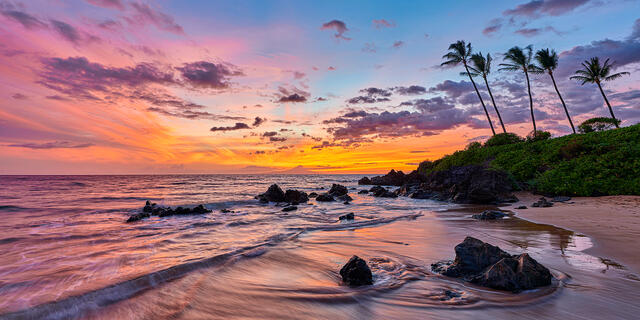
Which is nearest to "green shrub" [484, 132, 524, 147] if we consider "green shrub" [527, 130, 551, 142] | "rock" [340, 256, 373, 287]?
"green shrub" [527, 130, 551, 142]

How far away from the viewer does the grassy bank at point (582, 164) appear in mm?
14156

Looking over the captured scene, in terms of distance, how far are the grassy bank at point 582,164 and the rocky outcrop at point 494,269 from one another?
48.2ft

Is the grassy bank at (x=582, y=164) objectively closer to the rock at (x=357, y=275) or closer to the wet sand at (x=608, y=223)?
the wet sand at (x=608, y=223)

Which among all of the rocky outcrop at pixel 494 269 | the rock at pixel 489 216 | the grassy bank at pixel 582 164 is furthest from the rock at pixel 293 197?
the rocky outcrop at pixel 494 269

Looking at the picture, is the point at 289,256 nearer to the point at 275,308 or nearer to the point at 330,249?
the point at 330,249

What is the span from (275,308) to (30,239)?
412 inches

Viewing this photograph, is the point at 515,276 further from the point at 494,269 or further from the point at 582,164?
the point at 582,164

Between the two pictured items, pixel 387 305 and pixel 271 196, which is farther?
pixel 271 196

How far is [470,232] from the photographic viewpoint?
27.2 feet

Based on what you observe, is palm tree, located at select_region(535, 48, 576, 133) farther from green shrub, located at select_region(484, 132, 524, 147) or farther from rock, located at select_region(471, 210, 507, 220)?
rock, located at select_region(471, 210, 507, 220)

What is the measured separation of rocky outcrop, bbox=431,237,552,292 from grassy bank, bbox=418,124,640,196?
1468 centimetres

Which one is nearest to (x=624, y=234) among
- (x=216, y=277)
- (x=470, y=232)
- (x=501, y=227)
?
(x=501, y=227)

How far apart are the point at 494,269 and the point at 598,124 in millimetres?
40283

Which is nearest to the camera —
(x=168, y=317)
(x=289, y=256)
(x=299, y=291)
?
(x=168, y=317)
